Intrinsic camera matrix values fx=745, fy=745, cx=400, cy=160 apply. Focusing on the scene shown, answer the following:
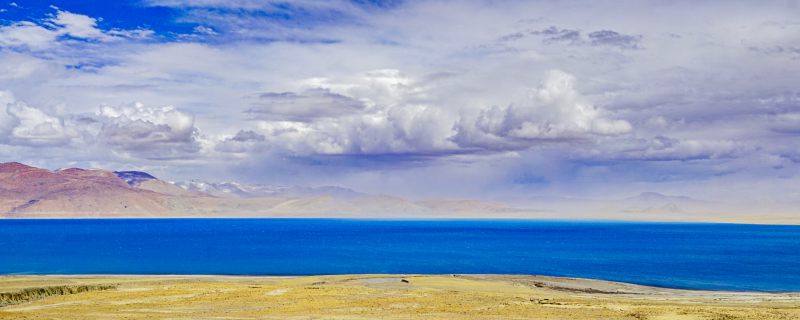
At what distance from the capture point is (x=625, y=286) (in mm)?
74562

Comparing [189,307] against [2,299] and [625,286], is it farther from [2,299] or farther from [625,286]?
[625,286]

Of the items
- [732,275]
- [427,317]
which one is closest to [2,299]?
[427,317]

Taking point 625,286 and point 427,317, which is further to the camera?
point 625,286

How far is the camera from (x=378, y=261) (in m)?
119

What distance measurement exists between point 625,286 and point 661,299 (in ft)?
59.4

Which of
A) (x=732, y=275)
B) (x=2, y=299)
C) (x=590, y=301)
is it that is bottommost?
(x=2, y=299)

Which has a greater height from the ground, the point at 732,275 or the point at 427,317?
the point at 732,275

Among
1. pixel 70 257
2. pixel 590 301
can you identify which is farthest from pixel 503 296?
pixel 70 257

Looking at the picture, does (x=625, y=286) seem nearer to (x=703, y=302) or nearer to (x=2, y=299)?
(x=703, y=302)

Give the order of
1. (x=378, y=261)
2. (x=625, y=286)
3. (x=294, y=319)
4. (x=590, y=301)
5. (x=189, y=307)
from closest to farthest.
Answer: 1. (x=294, y=319)
2. (x=189, y=307)
3. (x=590, y=301)
4. (x=625, y=286)
5. (x=378, y=261)

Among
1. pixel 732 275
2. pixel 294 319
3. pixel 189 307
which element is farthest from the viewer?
pixel 732 275

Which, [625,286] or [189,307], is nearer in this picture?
[189,307]

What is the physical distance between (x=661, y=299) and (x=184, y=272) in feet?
209

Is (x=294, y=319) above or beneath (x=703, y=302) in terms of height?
beneath
